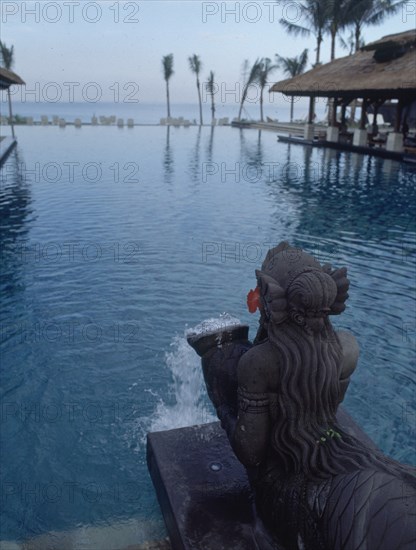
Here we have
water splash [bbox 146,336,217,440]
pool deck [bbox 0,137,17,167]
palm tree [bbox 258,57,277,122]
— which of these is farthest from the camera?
palm tree [bbox 258,57,277,122]

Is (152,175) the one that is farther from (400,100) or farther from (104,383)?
(104,383)

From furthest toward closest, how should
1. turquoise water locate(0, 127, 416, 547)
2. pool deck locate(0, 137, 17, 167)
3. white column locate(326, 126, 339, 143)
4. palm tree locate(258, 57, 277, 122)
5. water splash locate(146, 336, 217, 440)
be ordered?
1. palm tree locate(258, 57, 277, 122)
2. white column locate(326, 126, 339, 143)
3. pool deck locate(0, 137, 17, 167)
4. water splash locate(146, 336, 217, 440)
5. turquoise water locate(0, 127, 416, 547)

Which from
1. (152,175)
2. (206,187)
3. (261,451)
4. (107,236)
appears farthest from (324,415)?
(152,175)

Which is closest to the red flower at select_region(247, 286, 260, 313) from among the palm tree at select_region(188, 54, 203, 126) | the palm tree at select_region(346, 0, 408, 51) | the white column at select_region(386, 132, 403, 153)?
the white column at select_region(386, 132, 403, 153)

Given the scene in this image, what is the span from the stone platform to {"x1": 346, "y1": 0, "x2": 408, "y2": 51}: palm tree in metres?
35.0

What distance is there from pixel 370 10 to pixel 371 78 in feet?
39.7

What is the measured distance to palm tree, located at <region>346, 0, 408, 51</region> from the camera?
3281 centimetres

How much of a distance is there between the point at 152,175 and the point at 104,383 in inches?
599

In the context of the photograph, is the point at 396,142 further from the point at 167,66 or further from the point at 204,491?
the point at 167,66

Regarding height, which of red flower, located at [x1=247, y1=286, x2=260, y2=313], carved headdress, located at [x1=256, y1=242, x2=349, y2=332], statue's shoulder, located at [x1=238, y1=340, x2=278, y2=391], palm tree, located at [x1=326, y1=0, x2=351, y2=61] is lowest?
statue's shoulder, located at [x1=238, y1=340, x2=278, y2=391]

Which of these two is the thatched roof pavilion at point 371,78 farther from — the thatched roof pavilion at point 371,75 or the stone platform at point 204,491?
the stone platform at point 204,491

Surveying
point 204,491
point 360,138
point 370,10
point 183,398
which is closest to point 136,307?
point 183,398

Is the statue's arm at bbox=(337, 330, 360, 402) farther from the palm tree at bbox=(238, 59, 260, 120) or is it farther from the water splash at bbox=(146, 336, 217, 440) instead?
the palm tree at bbox=(238, 59, 260, 120)

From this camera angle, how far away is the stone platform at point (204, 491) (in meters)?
2.93
